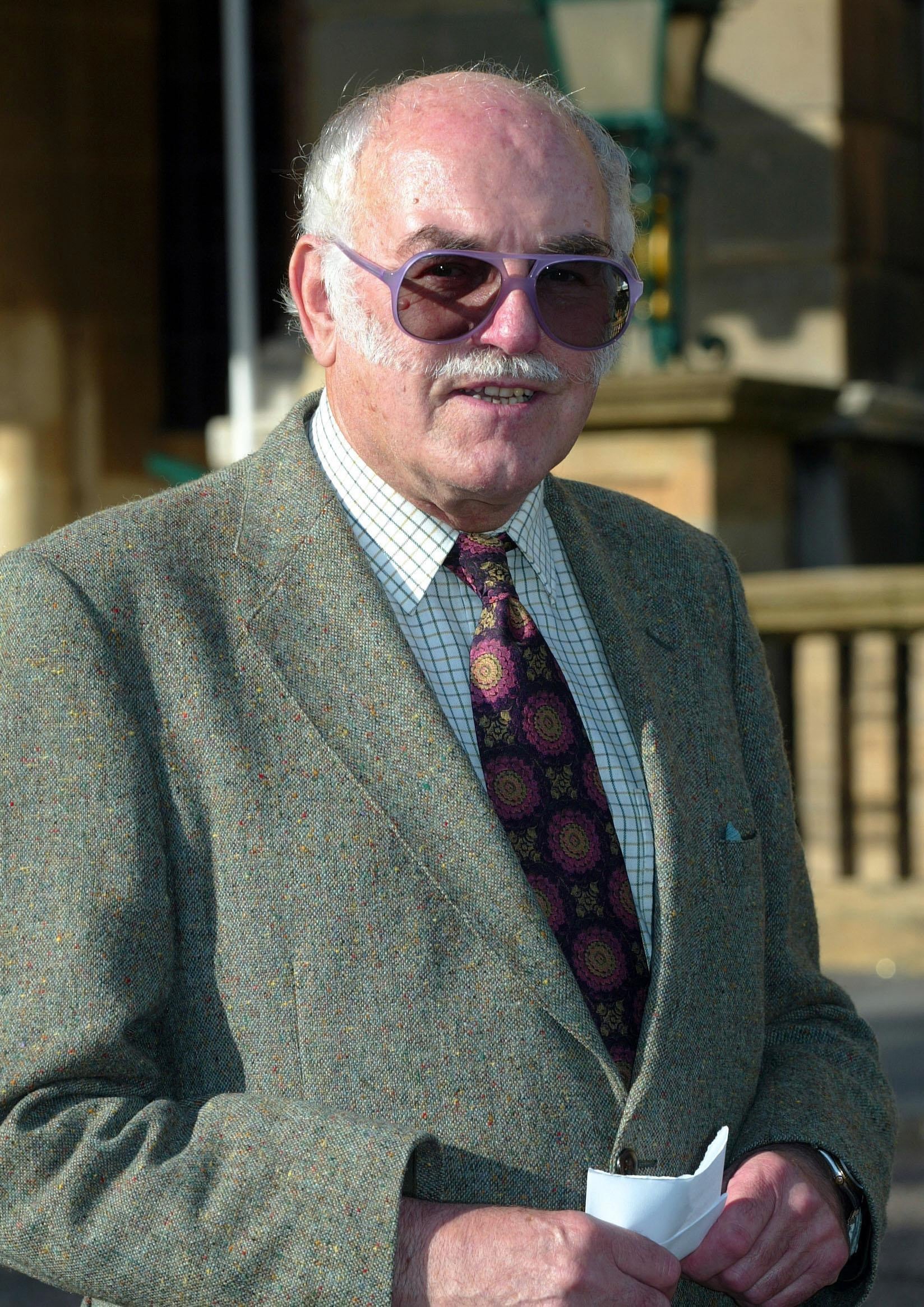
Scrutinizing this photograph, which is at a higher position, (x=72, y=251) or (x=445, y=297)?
(x=445, y=297)

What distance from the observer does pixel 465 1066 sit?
6.62 feet

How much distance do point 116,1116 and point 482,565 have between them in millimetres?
821

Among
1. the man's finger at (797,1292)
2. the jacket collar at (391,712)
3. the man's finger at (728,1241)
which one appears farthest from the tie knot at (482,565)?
the man's finger at (797,1292)

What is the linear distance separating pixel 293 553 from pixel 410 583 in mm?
159

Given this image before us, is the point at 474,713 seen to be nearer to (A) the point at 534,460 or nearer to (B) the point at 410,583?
(B) the point at 410,583

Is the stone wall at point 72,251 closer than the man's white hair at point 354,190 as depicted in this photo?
No

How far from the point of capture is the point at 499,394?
224cm

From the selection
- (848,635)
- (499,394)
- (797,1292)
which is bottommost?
(848,635)

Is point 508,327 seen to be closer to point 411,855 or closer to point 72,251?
point 411,855

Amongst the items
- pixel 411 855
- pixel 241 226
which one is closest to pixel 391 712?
pixel 411 855

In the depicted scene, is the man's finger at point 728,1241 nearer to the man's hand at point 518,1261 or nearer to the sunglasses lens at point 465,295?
the man's hand at point 518,1261

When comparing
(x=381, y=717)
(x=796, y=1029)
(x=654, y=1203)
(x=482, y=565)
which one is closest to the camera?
(x=654, y=1203)

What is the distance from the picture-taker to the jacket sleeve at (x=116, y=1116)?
1.88m

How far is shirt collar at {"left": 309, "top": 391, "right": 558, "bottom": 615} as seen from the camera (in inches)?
89.4
